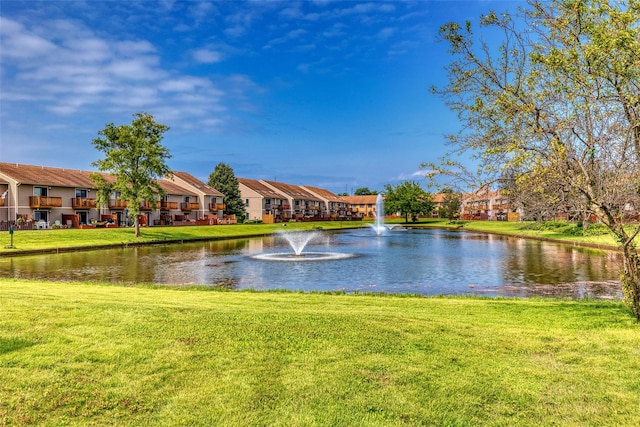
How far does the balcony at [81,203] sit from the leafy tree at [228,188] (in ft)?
113

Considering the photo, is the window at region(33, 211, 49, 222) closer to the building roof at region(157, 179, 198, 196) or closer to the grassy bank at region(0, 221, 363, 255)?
the grassy bank at region(0, 221, 363, 255)

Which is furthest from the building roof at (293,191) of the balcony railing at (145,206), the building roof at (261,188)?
the balcony railing at (145,206)

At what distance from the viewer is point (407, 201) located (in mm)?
114375

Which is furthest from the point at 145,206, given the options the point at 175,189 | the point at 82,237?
the point at 82,237

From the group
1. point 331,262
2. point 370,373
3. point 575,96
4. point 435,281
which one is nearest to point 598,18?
point 575,96

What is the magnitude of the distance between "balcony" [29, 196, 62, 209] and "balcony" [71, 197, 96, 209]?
2577mm

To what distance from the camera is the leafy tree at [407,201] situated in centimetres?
11459

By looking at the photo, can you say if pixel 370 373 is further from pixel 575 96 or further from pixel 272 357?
pixel 575 96

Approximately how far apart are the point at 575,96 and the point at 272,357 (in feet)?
24.8

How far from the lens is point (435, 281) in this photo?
19.9 metres

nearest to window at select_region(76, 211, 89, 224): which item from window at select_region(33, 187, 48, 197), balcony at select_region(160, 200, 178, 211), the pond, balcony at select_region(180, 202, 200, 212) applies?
window at select_region(33, 187, 48, 197)

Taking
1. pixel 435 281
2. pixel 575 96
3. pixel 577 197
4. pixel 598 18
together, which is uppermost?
pixel 598 18

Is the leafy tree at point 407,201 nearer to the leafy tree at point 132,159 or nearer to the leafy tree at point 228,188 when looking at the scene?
the leafy tree at point 228,188

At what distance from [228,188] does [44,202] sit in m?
42.7
